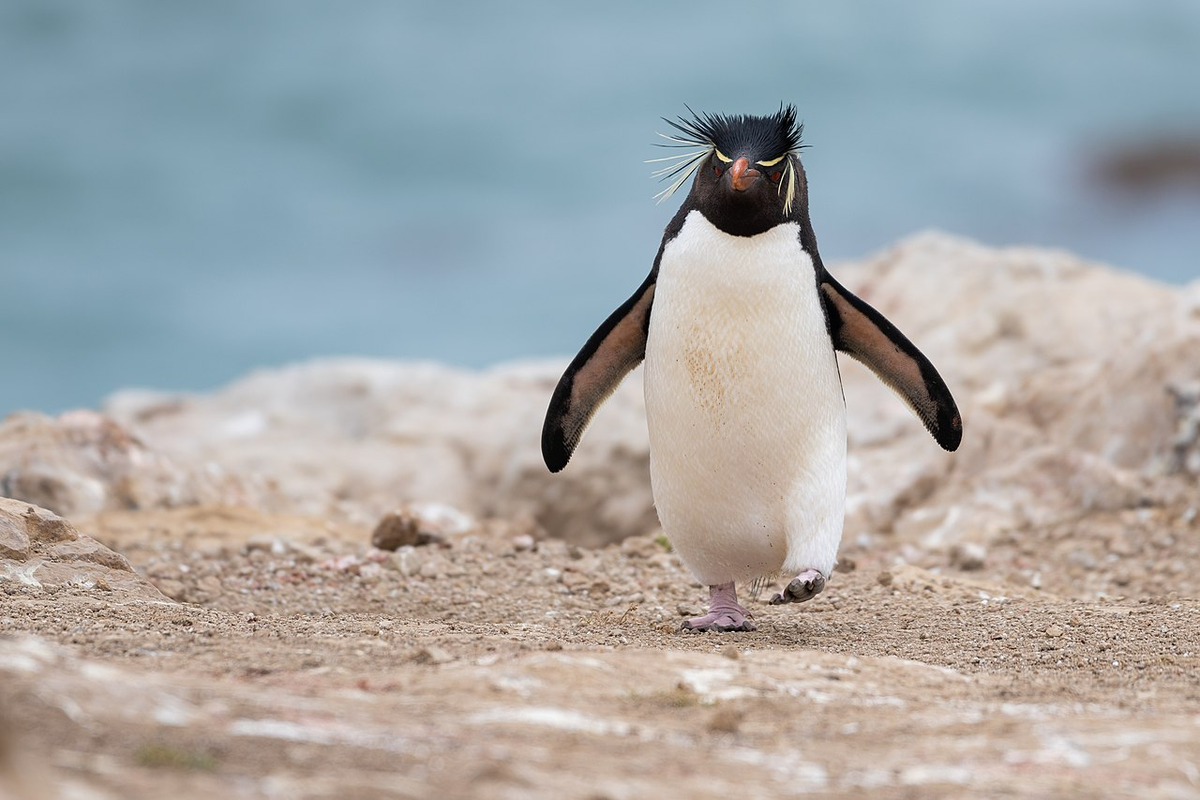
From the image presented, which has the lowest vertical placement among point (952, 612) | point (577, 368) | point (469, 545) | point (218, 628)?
point (218, 628)

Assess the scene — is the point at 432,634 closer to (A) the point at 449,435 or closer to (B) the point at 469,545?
(B) the point at 469,545

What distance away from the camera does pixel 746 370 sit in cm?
538

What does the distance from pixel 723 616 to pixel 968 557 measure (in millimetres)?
3560

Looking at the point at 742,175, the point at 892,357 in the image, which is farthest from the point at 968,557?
the point at 742,175

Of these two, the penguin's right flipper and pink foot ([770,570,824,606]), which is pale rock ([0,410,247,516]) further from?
pink foot ([770,570,824,606])

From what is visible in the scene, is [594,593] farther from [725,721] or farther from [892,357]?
[725,721]

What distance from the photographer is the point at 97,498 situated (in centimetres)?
948

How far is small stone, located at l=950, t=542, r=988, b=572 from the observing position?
28.3 ft

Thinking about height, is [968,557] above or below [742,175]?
below

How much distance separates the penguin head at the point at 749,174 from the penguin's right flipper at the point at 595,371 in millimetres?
571

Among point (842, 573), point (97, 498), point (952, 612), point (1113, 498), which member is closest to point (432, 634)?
point (952, 612)

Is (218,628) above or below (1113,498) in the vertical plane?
below

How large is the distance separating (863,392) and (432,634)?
28.1ft

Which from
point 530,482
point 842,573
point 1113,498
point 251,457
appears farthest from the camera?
point 251,457
